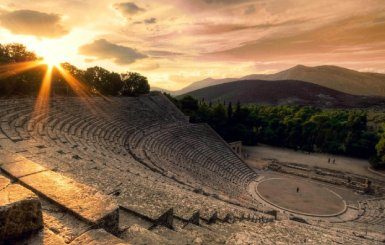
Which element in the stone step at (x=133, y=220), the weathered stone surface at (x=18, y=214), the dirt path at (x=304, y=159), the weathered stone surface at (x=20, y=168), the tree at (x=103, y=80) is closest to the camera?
the weathered stone surface at (x=18, y=214)

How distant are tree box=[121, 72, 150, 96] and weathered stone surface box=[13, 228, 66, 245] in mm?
38691

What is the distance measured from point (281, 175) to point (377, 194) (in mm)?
9629

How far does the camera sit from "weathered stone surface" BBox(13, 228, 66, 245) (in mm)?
2361

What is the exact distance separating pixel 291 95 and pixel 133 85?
84476 millimetres

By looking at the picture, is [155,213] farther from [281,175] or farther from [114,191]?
[281,175]

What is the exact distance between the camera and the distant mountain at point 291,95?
96000 mm

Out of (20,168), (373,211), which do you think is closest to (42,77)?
(20,168)

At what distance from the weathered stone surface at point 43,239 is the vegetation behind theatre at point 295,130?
37.0m

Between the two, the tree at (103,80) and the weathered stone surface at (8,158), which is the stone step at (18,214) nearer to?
the weathered stone surface at (8,158)

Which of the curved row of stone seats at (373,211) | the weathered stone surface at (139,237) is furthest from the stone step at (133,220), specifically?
the curved row of stone seats at (373,211)

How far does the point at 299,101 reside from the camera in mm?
99000

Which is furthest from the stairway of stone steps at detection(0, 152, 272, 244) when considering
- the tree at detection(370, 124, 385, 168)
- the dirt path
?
the tree at detection(370, 124, 385, 168)

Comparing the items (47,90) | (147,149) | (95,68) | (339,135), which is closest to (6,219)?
(147,149)

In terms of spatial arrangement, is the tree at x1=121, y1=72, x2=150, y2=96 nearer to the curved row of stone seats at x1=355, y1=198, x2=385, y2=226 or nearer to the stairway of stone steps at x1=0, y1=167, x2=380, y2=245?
the curved row of stone seats at x1=355, y1=198, x2=385, y2=226
